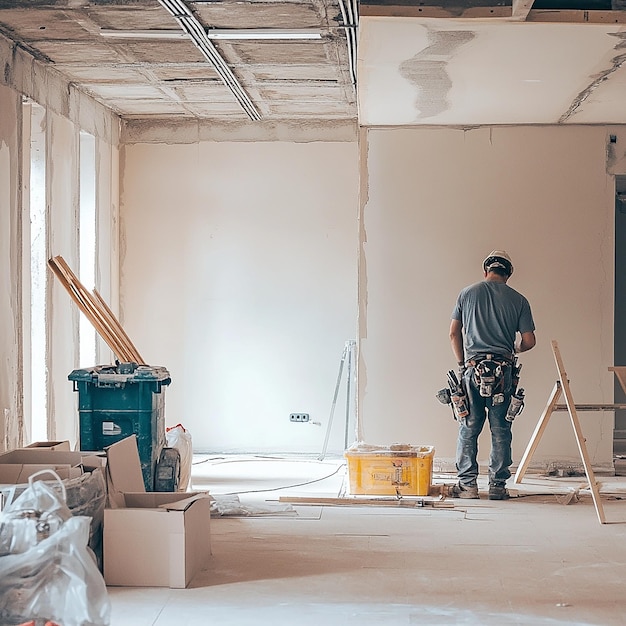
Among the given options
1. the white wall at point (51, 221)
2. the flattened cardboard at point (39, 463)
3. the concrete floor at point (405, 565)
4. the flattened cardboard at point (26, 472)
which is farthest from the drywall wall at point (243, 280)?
the flattened cardboard at point (26, 472)

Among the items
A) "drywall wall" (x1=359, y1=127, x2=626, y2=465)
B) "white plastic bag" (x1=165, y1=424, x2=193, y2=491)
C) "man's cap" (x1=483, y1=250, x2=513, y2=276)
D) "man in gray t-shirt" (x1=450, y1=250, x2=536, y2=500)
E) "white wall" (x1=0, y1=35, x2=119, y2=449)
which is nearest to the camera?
"white plastic bag" (x1=165, y1=424, x2=193, y2=491)

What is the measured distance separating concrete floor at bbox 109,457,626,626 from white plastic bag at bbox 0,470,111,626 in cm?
48

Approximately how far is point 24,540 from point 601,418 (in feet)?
16.8

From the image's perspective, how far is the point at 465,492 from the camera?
641 cm

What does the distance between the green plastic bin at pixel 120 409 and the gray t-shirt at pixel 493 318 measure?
2.14 meters

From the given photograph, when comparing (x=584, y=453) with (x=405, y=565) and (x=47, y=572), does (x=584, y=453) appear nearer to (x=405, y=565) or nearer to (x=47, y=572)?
(x=405, y=565)

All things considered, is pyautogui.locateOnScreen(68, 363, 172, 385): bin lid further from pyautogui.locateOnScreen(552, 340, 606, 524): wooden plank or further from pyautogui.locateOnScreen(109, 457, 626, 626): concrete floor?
pyautogui.locateOnScreen(552, 340, 606, 524): wooden plank

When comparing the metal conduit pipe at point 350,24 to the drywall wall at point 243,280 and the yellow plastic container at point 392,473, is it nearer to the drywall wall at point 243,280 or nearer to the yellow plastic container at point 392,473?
the drywall wall at point 243,280

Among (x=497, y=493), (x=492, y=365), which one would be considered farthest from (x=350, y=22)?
(x=497, y=493)

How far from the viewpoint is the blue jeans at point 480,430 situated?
6348 millimetres

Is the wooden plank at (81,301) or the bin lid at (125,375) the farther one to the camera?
the wooden plank at (81,301)

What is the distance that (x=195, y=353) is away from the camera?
8.86m

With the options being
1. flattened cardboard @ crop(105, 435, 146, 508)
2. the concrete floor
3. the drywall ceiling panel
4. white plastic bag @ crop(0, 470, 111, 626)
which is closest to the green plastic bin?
flattened cardboard @ crop(105, 435, 146, 508)

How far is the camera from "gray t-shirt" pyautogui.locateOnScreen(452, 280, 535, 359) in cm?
637
